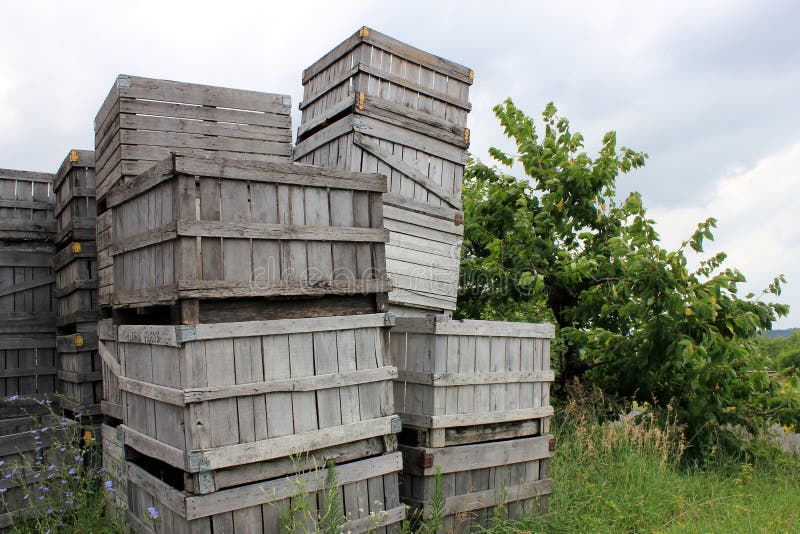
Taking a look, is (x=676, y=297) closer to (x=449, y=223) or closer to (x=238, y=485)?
(x=449, y=223)

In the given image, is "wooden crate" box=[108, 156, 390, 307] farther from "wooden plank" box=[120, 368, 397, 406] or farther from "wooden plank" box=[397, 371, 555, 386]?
"wooden plank" box=[397, 371, 555, 386]

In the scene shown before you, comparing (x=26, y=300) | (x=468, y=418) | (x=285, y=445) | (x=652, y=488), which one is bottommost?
(x=652, y=488)

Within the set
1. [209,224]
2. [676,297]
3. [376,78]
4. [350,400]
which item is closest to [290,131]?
[376,78]

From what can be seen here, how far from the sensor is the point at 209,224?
439 cm

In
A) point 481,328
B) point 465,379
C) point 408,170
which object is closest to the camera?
point 465,379

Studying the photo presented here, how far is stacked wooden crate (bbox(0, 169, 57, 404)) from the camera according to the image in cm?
757

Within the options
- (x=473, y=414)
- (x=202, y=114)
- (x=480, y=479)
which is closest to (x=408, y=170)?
(x=202, y=114)

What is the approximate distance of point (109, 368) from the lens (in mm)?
6523

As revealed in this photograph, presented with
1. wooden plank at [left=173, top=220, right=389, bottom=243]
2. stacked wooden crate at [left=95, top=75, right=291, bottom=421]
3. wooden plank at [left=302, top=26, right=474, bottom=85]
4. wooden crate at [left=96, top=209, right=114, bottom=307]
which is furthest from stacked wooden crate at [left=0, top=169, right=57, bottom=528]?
wooden plank at [left=302, top=26, right=474, bottom=85]

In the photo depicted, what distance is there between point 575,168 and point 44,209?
7.33m

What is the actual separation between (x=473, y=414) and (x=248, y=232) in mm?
2545

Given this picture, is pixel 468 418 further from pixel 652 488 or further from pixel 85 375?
pixel 85 375

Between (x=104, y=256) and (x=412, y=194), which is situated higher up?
(x=412, y=194)

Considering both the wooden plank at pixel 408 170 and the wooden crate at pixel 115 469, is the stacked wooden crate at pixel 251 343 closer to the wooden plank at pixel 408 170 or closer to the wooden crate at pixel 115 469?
the wooden crate at pixel 115 469
